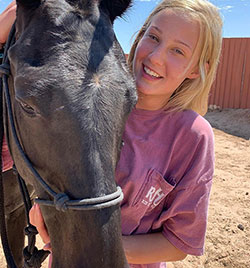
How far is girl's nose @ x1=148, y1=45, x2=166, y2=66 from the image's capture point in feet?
5.39

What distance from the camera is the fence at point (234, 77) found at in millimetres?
12109

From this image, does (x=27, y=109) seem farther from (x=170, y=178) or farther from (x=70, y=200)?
(x=170, y=178)

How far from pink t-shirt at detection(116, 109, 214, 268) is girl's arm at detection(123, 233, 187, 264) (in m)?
0.04

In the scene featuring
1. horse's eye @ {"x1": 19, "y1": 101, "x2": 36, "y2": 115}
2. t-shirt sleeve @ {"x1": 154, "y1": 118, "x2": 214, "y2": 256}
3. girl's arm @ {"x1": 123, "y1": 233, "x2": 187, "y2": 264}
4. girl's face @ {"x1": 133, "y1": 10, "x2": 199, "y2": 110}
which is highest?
girl's face @ {"x1": 133, "y1": 10, "x2": 199, "y2": 110}

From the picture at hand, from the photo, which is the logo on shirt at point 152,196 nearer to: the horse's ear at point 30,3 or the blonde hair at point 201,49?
the blonde hair at point 201,49

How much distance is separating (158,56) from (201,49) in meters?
0.27

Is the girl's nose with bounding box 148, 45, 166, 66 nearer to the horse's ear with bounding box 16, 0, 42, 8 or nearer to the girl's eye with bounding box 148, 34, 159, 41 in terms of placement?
the girl's eye with bounding box 148, 34, 159, 41

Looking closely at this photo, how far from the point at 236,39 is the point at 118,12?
Result: 12.0m

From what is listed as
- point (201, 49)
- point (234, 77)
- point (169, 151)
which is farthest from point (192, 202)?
point (234, 77)

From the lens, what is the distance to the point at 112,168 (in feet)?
3.99

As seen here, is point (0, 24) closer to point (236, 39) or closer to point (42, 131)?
point (42, 131)

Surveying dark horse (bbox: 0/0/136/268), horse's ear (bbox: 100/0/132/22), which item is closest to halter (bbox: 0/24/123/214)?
dark horse (bbox: 0/0/136/268)

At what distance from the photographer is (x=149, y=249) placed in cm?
160

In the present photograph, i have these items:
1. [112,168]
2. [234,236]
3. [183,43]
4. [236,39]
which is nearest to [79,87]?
[112,168]
